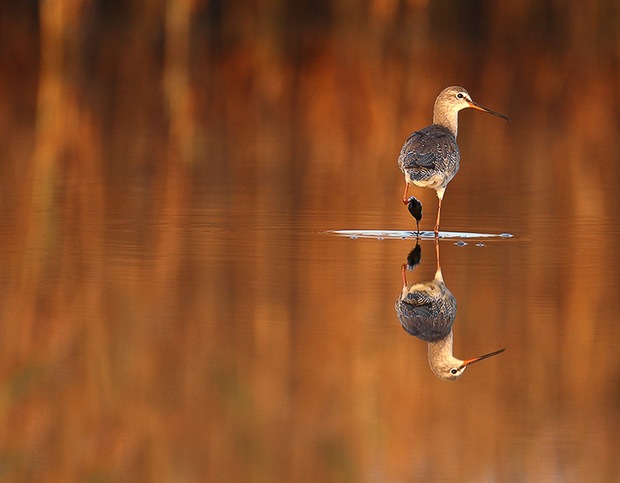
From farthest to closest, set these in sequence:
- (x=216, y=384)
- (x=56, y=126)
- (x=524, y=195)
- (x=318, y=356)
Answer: (x=56, y=126) → (x=524, y=195) → (x=318, y=356) → (x=216, y=384)

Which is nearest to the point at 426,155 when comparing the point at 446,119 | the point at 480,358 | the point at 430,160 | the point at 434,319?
the point at 430,160

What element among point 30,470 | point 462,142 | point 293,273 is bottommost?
point 30,470

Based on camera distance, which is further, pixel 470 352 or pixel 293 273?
pixel 293 273

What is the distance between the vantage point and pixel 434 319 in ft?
25.2

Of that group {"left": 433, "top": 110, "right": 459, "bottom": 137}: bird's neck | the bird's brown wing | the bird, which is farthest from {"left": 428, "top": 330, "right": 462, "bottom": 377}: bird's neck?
{"left": 433, "top": 110, "right": 459, "bottom": 137}: bird's neck

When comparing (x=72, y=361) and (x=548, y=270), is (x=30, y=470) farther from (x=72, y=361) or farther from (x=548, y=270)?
(x=548, y=270)

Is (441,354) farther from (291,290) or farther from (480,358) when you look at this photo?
(291,290)

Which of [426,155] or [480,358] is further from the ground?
[426,155]

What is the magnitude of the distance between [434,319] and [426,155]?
126 inches

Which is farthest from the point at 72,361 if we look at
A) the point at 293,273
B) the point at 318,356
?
the point at 293,273

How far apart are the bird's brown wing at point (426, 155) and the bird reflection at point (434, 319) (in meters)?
1.59

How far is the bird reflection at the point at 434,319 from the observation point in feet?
22.0

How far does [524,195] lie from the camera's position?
12586 mm

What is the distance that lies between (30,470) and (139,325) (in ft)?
6.86
